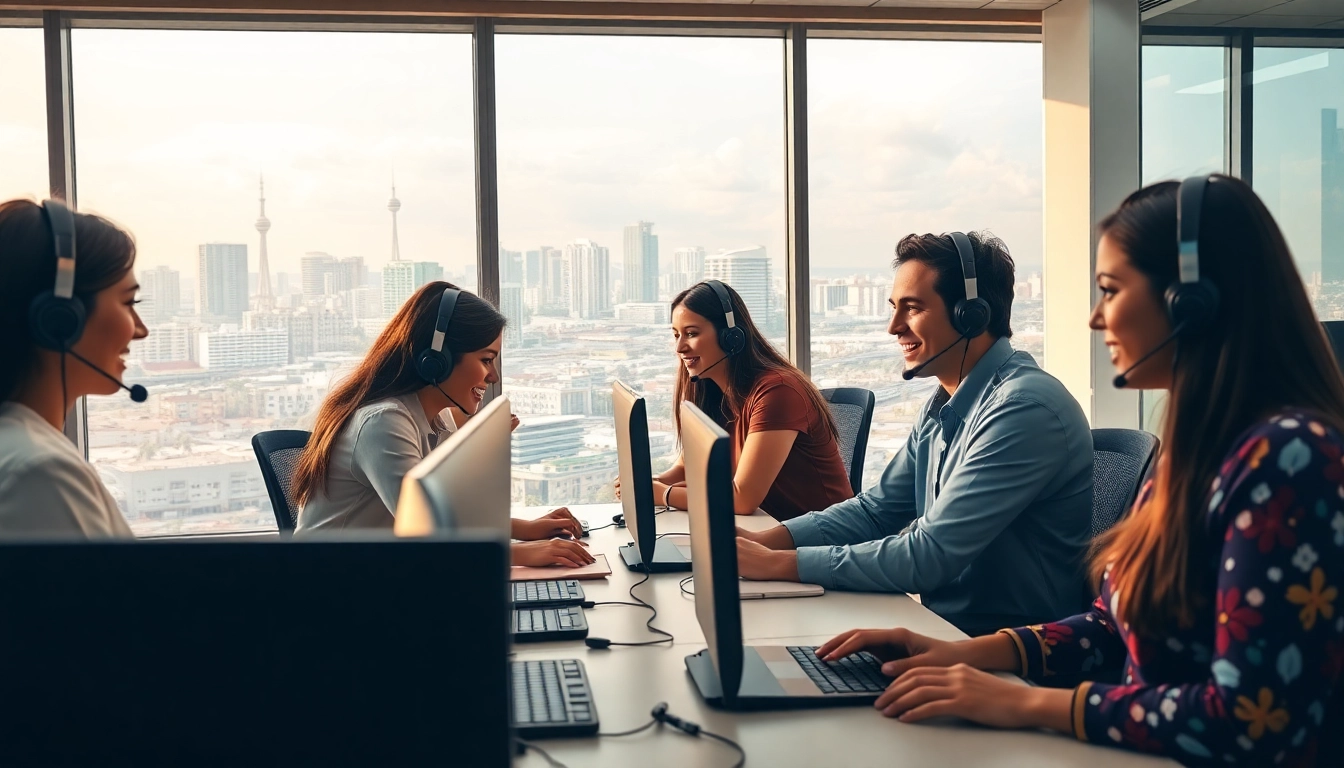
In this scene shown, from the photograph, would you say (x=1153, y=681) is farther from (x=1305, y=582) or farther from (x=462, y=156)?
(x=462, y=156)

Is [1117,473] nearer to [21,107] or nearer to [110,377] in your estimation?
[110,377]

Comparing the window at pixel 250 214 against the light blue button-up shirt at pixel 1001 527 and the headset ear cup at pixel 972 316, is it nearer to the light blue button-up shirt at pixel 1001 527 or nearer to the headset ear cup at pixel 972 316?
the headset ear cup at pixel 972 316

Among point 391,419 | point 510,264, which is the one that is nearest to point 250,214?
point 510,264

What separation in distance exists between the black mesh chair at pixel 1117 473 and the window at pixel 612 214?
88.5 inches

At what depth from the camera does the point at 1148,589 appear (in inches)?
49.4

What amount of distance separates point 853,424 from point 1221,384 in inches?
86.2

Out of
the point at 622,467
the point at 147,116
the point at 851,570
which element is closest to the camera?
the point at 851,570

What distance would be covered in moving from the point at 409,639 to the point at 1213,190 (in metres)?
1.08

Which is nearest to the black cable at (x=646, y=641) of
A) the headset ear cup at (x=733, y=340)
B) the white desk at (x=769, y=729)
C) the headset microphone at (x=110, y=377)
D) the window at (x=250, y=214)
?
the white desk at (x=769, y=729)

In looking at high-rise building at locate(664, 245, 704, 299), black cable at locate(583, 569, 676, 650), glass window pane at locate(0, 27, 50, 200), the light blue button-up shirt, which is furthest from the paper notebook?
glass window pane at locate(0, 27, 50, 200)

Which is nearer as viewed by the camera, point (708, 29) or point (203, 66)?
point (203, 66)

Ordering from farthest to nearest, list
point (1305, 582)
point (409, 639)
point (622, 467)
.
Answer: point (622, 467)
point (1305, 582)
point (409, 639)

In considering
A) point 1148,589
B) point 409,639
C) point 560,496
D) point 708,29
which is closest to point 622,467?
point 1148,589

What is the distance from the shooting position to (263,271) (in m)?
4.08
